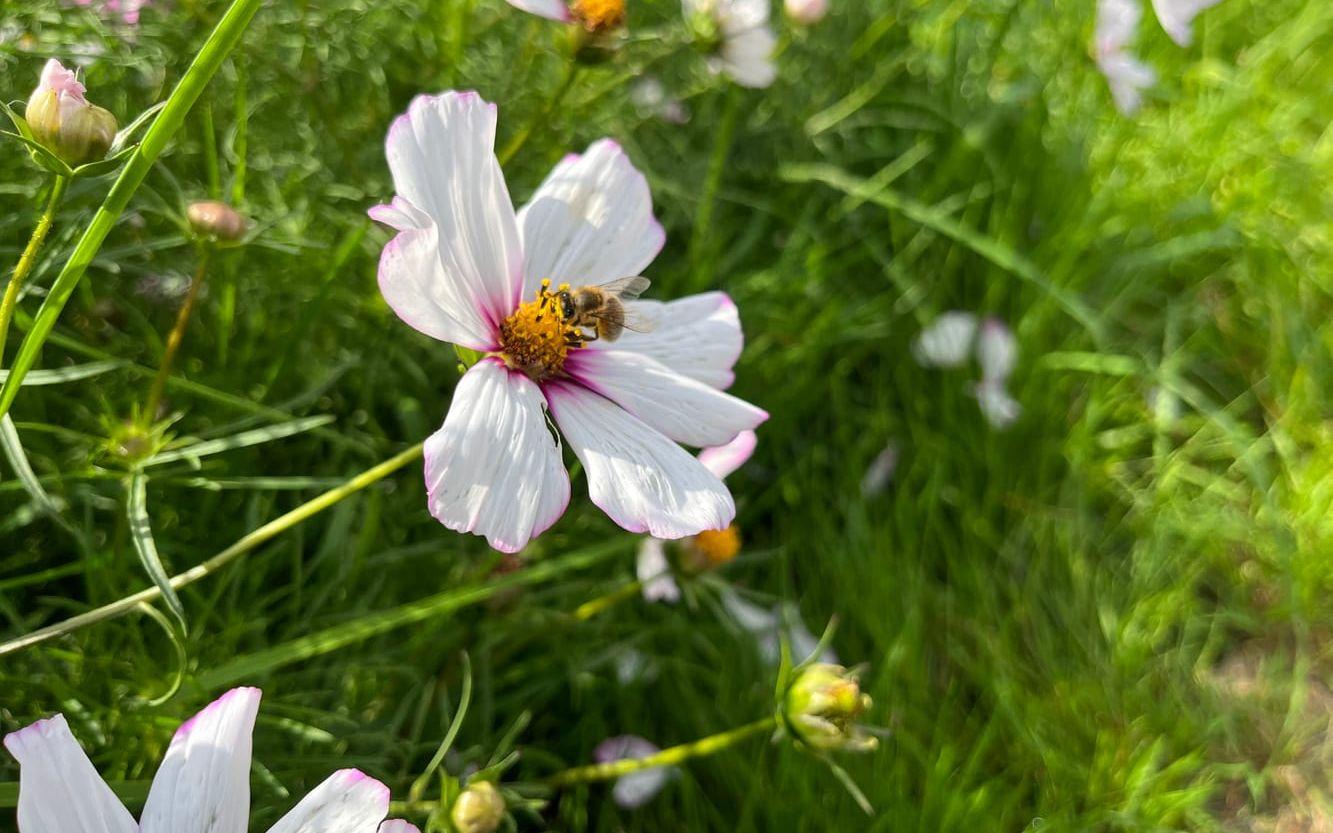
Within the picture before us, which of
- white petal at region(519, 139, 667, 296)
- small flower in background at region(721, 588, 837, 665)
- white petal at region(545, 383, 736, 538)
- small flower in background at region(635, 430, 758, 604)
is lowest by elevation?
small flower in background at region(721, 588, 837, 665)

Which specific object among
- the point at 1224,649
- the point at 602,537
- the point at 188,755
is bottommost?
the point at 1224,649

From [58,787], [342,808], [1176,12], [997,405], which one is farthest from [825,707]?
[1176,12]

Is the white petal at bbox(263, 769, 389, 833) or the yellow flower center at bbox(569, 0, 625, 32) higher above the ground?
the yellow flower center at bbox(569, 0, 625, 32)

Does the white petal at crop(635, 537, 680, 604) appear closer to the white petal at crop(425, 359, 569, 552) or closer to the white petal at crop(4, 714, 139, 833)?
the white petal at crop(425, 359, 569, 552)

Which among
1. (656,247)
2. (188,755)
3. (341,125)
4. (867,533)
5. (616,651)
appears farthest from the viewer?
(867,533)

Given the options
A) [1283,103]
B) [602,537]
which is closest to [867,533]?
[602,537]

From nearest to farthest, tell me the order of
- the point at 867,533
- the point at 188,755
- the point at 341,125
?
the point at 188,755, the point at 341,125, the point at 867,533

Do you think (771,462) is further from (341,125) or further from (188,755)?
(188,755)

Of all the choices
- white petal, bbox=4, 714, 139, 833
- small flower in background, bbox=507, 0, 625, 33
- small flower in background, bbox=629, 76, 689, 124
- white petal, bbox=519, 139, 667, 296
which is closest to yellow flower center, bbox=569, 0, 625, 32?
small flower in background, bbox=507, 0, 625, 33
